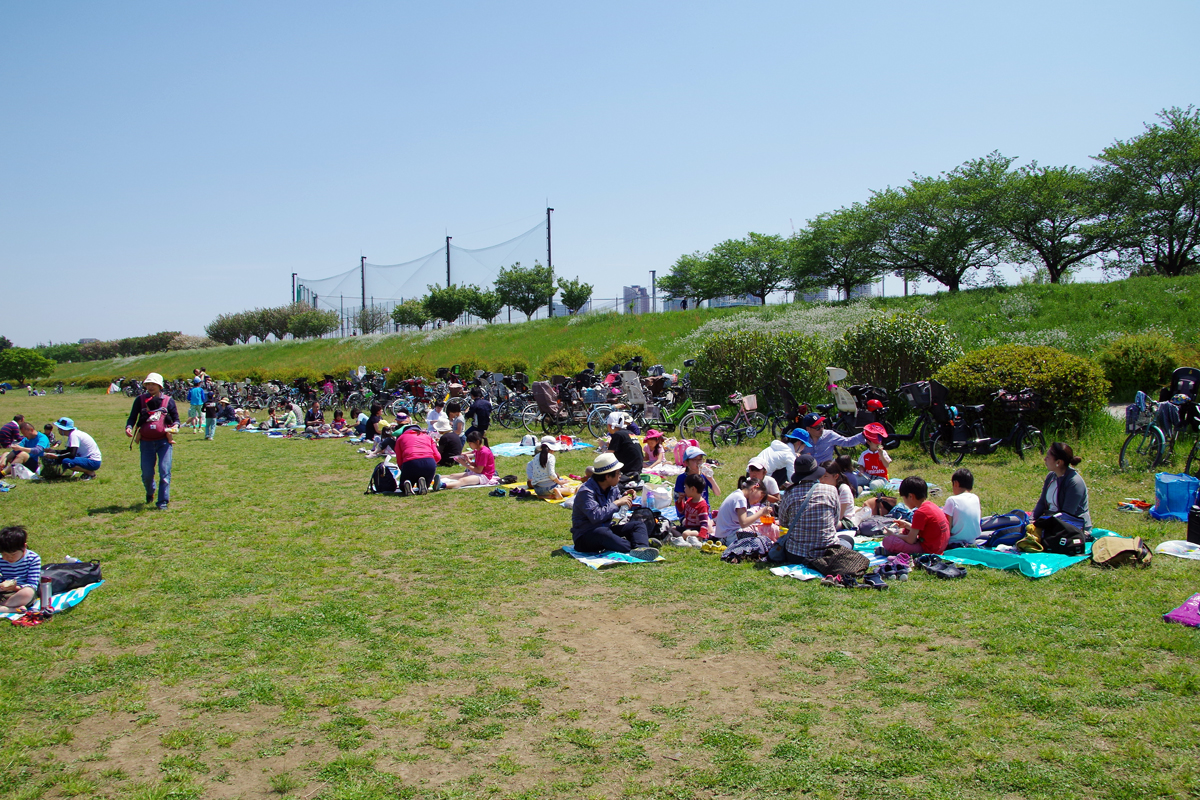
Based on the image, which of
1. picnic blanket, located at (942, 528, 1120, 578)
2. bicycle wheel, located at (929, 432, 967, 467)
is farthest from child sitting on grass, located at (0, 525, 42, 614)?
bicycle wheel, located at (929, 432, 967, 467)

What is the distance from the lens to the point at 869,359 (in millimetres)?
13969

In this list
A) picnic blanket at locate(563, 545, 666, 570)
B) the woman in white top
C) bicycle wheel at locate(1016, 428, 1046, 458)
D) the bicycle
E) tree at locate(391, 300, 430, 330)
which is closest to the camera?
picnic blanket at locate(563, 545, 666, 570)

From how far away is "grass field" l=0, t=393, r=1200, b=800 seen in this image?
314 cm

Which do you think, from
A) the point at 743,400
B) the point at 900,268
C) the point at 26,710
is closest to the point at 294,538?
the point at 26,710

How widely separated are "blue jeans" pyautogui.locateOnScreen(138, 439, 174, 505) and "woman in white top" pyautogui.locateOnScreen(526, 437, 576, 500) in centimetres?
452

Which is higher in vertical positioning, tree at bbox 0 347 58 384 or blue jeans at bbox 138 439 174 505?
tree at bbox 0 347 58 384

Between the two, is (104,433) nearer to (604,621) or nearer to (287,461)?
(287,461)

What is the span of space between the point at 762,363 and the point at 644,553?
9.83 metres

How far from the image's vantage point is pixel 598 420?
15.0 metres

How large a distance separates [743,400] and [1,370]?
65614mm

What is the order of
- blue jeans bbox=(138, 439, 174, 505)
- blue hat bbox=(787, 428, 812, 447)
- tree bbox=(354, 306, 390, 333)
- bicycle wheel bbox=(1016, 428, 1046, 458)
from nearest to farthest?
blue hat bbox=(787, 428, 812, 447) < blue jeans bbox=(138, 439, 174, 505) < bicycle wheel bbox=(1016, 428, 1046, 458) < tree bbox=(354, 306, 390, 333)

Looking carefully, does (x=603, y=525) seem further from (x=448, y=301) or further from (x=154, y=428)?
(x=448, y=301)

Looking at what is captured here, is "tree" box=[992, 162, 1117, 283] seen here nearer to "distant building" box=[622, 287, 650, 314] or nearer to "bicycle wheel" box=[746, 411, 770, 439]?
"distant building" box=[622, 287, 650, 314]

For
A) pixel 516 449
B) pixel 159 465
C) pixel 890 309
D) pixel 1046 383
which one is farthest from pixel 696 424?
pixel 890 309
